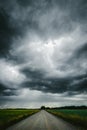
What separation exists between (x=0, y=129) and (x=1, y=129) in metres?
0.13

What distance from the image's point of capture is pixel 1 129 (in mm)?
16594

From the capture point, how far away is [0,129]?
649 inches
